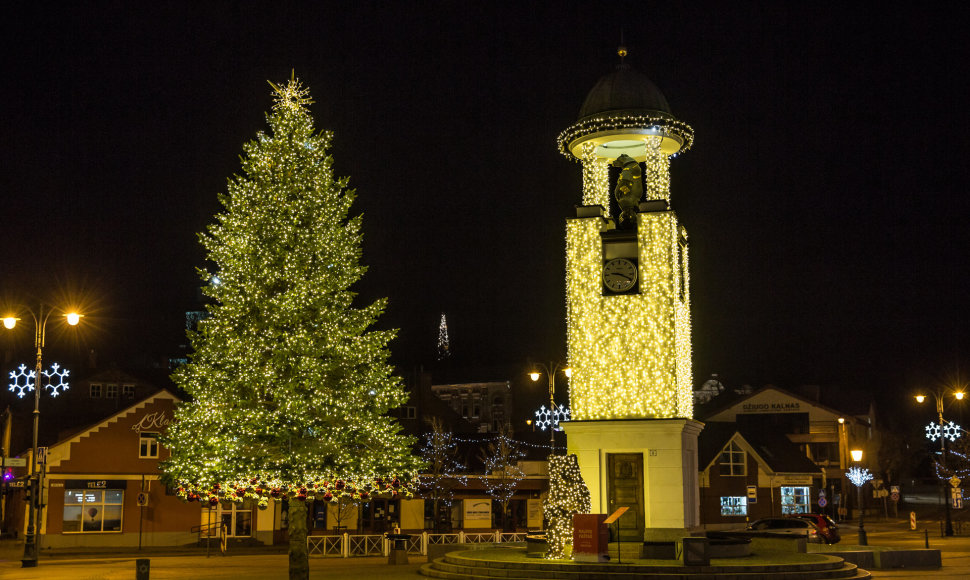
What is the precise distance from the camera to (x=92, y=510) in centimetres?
4434

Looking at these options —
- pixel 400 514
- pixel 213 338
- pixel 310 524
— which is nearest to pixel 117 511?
pixel 310 524

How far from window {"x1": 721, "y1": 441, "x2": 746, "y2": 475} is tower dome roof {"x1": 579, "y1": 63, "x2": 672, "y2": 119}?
33.4 metres

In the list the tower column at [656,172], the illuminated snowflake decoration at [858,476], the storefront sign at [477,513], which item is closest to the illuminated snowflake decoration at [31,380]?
the storefront sign at [477,513]

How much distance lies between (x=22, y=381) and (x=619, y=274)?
5402cm

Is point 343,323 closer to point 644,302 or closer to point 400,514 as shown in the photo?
point 644,302

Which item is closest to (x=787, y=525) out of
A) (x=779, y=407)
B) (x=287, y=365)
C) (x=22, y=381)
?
(x=287, y=365)

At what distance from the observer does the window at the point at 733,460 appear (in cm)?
5850

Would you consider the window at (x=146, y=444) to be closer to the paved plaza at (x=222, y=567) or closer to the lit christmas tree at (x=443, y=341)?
the paved plaza at (x=222, y=567)

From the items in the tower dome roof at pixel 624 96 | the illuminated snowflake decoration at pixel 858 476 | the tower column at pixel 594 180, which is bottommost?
the illuminated snowflake decoration at pixel 858 476

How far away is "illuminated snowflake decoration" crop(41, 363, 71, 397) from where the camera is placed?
61263 mm

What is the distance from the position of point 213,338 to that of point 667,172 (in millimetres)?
14114

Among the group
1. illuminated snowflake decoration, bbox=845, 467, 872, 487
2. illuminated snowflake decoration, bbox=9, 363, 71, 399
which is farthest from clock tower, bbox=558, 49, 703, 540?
illuminated snowflake decoration, bbox=9, 363, 71, 399

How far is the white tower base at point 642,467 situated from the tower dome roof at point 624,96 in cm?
914

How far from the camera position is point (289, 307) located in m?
23.3
